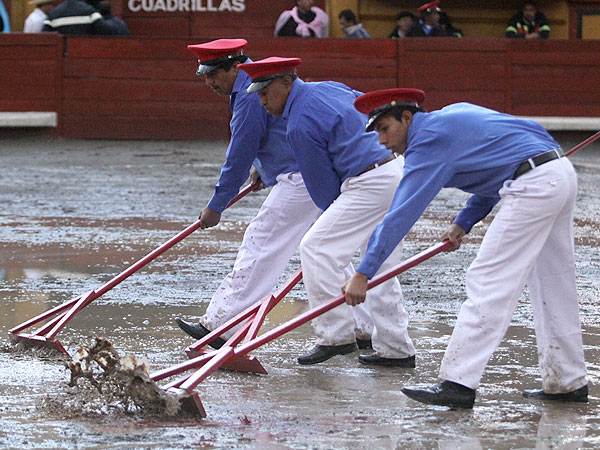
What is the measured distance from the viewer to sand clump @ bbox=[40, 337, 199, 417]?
15.8ft

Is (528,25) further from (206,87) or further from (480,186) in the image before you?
(480,186)

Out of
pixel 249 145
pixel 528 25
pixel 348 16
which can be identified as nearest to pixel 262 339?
pixel 249 145

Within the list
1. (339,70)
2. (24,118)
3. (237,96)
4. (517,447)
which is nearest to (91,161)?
(24,118)

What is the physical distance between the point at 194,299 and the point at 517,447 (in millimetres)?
3564

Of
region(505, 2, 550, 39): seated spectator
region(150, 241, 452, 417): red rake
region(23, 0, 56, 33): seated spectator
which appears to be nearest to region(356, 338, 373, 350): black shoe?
region(150, 241, 452, 417): red rake

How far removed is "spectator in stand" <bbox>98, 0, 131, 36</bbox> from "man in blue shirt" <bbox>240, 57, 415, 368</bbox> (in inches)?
472

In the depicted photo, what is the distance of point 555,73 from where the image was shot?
18.2 metres

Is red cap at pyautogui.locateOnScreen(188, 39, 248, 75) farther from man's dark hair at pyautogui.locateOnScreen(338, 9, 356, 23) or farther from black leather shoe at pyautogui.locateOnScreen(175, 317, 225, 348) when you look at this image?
man's dark hair at pyautogui.locateOnScreen(338, 9, 356, 23)

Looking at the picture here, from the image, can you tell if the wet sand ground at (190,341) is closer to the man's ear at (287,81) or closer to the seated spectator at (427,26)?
the man's ear at (287,81)

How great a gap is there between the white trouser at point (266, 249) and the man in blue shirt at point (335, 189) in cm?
39

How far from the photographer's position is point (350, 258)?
234 inches

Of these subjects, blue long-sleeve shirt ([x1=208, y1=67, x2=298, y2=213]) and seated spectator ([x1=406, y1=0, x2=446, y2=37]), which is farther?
seated spectator ([x1=406, y1=0, x2=446, y2=37])

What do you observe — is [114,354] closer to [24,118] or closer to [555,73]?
[24,118]

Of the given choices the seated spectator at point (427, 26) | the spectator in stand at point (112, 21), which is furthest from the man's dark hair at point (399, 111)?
the seated spectator at point (427, 26)
